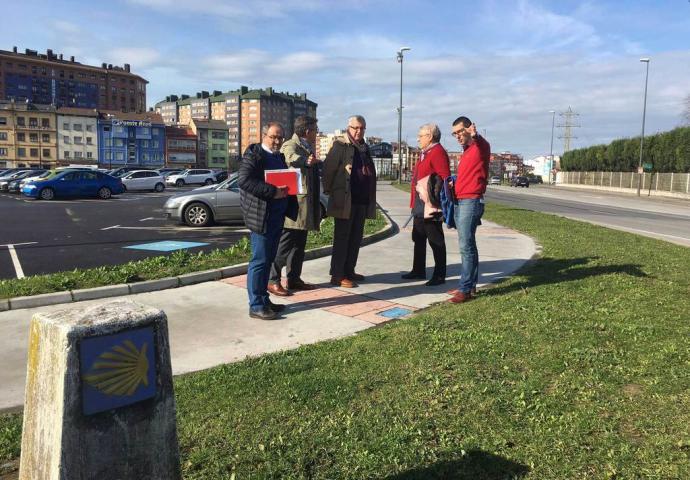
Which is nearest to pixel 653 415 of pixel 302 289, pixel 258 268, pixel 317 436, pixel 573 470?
pixel 573 470

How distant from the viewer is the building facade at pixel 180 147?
4198 inches

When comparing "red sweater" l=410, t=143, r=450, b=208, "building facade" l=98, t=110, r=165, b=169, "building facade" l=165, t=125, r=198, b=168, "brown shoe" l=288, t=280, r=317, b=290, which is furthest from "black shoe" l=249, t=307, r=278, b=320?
"building facade" l=165, t=125, r=198, b=168

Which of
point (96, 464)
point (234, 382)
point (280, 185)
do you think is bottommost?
point (234, 382)

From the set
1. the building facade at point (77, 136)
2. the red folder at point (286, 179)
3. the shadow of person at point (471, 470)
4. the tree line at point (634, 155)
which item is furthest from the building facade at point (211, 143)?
the shadow of person at point (471, 470)

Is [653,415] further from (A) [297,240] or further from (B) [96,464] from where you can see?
(A) [297,240]

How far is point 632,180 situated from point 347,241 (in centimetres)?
6037

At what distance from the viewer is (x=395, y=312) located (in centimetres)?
569

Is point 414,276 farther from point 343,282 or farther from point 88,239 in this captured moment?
point 88,239

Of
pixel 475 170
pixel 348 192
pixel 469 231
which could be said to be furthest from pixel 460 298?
pixel 348 192

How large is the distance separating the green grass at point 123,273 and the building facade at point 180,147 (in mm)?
104549

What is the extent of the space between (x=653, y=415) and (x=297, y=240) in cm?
435

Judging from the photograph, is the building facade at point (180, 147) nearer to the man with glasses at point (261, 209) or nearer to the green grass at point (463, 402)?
the man with glasses at point (261, 209)

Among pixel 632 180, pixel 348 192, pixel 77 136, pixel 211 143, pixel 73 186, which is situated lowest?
pixel 73 186

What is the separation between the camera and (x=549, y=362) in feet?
12.6
